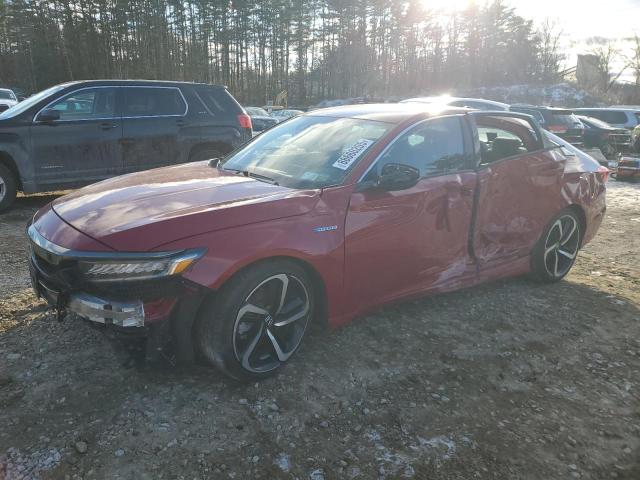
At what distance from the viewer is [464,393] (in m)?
3.04

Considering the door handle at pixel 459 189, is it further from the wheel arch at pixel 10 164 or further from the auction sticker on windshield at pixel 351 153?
the wheel arch at pixel 10 164

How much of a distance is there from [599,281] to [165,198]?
4.30 m

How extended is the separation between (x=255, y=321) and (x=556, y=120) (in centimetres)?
1342

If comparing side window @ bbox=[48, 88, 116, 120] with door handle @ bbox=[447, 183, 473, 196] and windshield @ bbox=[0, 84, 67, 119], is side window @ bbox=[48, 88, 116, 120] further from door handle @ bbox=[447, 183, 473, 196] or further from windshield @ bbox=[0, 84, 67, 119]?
door handle @ bbox=[447, 183, 473, 196]

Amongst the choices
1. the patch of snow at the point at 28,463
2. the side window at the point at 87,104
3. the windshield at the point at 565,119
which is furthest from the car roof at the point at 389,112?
the windshield at the point at 565,119

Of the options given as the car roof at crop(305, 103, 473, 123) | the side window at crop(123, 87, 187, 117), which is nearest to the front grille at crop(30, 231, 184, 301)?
the car roof at crop(305, 103, 473, 123)

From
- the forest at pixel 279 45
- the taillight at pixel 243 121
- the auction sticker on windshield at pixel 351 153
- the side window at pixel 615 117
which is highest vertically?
the forest at pixel 279 45

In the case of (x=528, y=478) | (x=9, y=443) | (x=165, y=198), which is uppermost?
(x=165, y=198)

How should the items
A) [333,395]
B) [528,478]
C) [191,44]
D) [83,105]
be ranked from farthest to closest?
[191,44] → [83,105] → [333,395] → [528,478]

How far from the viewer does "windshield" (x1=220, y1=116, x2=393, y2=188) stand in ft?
11.1

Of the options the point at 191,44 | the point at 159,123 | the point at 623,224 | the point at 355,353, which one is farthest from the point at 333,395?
the point at 191,44

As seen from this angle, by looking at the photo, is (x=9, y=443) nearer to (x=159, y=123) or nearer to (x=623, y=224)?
(x=159, y=123)

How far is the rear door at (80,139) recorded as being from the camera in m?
6.77

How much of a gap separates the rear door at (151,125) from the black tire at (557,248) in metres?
5.30
